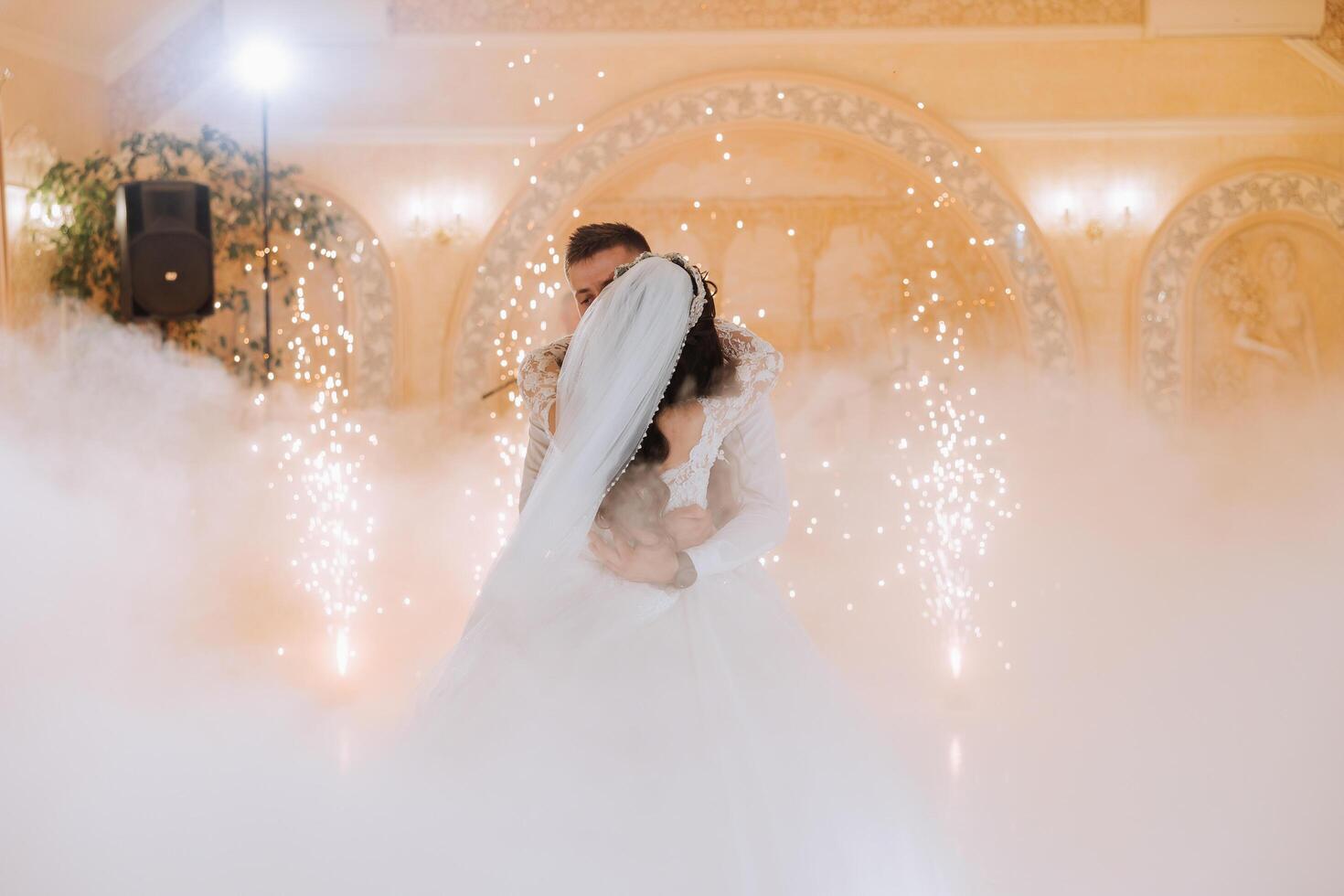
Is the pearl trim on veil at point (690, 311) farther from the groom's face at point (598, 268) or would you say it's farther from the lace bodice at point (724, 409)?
the groom's face at point (598, 268)

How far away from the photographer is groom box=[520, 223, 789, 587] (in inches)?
74.4

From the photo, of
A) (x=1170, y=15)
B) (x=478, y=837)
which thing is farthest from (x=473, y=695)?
(x=1170, y=15)

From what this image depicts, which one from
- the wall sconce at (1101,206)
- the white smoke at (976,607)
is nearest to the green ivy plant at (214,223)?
the white smoke at (976,607)

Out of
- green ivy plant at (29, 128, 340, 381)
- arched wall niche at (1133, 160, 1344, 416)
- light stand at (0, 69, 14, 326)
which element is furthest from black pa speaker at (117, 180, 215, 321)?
arched wall niche at (1133, 160, 1344, 416)

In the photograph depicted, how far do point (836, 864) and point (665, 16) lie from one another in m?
4.37

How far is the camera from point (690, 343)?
199 centimetres

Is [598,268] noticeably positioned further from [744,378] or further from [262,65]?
[262,65]

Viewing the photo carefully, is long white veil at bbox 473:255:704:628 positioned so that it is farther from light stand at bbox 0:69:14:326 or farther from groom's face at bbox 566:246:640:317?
light stand at bbox 0:69:14:326

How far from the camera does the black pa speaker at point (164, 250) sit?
4.86 metres

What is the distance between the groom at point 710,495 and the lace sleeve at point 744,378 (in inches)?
0.7

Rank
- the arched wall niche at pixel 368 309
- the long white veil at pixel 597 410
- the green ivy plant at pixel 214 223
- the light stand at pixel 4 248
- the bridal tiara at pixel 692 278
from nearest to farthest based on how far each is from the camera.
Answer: the long white veil at pixel 597 410, the bridal tiara at pixel 692 278, the light stand at pixel 4 248, the green ivy plant at pixel 214 223, the arched wall niche at pixel 368 309

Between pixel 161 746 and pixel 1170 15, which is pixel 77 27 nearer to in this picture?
pixel 161 746

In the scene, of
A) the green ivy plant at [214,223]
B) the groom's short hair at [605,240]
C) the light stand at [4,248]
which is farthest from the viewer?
the green ivy plant at [214,223]

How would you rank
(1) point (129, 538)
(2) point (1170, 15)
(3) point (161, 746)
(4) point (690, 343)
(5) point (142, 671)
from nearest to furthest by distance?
(4) point (690, 343), (3) point (161, 746), (5) point (142, 671), (1) point (129, 538), (2) point (1170, 15)
